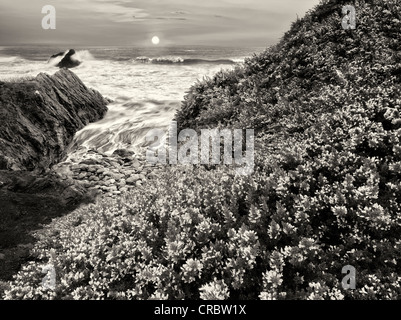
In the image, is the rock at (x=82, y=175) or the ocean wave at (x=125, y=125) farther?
the ocean wave at (x=125, y=125)

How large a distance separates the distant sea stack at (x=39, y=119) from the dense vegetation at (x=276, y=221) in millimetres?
6871

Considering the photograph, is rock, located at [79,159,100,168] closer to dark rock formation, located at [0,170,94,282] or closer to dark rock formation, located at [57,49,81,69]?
dark rock formation, located at [0,170,94,282]

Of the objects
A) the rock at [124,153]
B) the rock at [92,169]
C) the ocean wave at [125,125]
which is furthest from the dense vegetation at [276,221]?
the ocean wave at [125,125]

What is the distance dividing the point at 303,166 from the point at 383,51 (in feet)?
19.3

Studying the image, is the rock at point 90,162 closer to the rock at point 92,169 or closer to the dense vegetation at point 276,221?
the rock at point 92,169

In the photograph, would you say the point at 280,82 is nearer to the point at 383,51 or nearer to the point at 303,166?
the point at 383,51

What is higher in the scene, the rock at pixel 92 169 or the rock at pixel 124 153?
the rock at pixel 124 153

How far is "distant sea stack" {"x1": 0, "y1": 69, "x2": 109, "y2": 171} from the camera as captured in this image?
13789mm

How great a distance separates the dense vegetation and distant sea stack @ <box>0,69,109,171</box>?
6871 millimetres

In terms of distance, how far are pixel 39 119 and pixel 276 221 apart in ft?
48.4

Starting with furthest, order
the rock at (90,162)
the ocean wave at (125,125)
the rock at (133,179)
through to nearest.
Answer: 1. the ocean wave at (125,125)
2. the rock at (90,162)
3. the rock at (133,179)

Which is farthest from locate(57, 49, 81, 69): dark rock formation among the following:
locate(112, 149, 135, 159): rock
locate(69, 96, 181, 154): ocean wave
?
locate(112, 149, 135, 159): rock

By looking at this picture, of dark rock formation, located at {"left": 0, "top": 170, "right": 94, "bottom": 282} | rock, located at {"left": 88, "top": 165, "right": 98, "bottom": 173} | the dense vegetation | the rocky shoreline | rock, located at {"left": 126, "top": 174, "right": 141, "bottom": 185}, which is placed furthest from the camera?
rock, located at {"left": 88, "top": 165, "right": 98, "bottom": 173}

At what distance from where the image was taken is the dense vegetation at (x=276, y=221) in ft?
15.3
